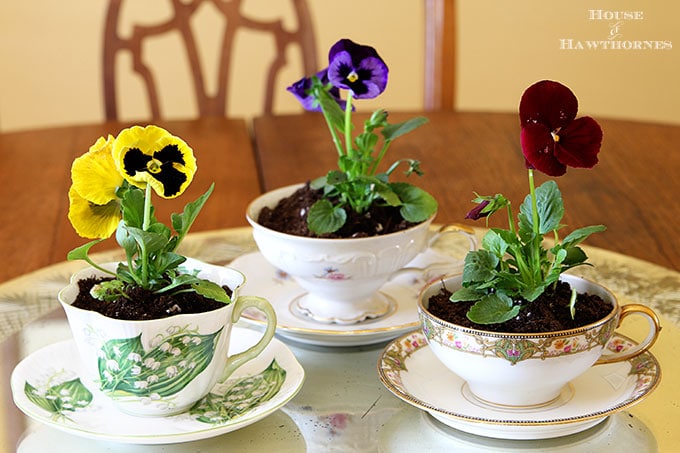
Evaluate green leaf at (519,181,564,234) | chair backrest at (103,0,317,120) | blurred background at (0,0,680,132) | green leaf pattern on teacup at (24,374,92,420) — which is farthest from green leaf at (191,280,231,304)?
blurred background at (0,0,680,132)

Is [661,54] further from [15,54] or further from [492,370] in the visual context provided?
[492,370]

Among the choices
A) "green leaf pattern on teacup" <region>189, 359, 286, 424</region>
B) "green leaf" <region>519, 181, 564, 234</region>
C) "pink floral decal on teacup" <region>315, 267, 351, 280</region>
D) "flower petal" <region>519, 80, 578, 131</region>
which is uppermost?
"flower petal" <region>519, 80, 578, 131</region>

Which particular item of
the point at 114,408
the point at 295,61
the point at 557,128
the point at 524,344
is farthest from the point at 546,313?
the point at 295,61

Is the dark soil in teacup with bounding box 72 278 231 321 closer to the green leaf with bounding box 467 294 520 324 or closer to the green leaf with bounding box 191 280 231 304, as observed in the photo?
the green leaf with bounding box 191 280 231 304

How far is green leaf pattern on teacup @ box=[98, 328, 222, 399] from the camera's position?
0.69 metres

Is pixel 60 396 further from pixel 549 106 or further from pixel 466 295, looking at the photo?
pixel 549 106

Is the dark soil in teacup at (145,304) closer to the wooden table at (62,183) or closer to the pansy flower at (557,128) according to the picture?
the pansy flower at (557,128)

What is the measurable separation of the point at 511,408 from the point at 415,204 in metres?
0.25

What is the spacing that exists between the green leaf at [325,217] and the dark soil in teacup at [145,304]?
175 millimetres

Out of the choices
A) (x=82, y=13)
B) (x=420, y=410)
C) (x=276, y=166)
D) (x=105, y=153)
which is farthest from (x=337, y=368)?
(x=82, y=13)

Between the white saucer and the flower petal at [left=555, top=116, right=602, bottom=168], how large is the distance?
0.28 meters

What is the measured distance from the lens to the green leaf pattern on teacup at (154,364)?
688mm

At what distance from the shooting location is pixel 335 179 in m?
0.89

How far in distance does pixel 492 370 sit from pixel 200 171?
34.3 inches
